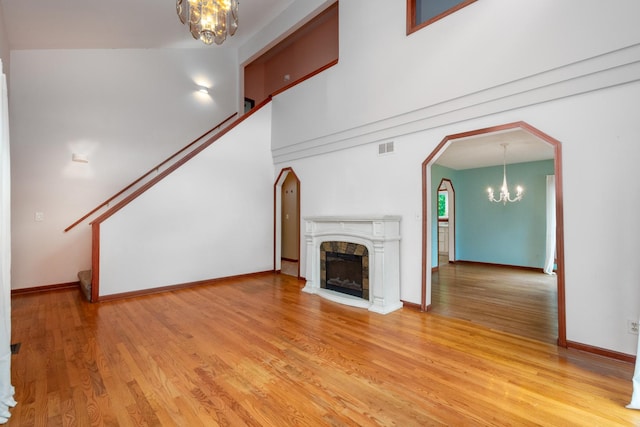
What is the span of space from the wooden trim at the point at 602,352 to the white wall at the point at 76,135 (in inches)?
279

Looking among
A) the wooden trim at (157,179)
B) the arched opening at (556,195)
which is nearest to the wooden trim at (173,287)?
the wooden trim at (157,179)

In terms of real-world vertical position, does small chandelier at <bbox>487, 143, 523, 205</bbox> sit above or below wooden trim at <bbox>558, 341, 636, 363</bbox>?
above

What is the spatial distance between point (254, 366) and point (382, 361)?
1.09m

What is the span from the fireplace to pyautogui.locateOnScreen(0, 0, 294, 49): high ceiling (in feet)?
16.1

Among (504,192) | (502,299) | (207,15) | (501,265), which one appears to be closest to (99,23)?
(207,15)

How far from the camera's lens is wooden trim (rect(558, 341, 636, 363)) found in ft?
8.27

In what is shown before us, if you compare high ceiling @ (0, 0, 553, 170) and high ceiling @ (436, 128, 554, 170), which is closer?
high ceiling @ (0, 0, 553, 170)

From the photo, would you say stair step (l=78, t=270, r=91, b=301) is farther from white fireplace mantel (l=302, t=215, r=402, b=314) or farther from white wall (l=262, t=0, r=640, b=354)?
white wall (l=262, t=0, r=640, b=354)

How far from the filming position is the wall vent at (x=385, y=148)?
170 inches

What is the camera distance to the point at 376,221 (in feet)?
13.2

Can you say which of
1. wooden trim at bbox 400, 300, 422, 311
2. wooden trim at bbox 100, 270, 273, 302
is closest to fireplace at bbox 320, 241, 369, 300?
wooden trim at bbox 400, 300, 422, 311

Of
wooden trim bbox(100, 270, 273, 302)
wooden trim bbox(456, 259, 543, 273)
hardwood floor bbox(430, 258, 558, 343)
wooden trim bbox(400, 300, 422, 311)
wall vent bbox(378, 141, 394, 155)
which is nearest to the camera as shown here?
hardwood floor bbox(430, 258, 558, 343)

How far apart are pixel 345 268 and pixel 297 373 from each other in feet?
7.85

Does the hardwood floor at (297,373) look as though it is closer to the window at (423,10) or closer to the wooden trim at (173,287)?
the wooden trim at (173,287)
